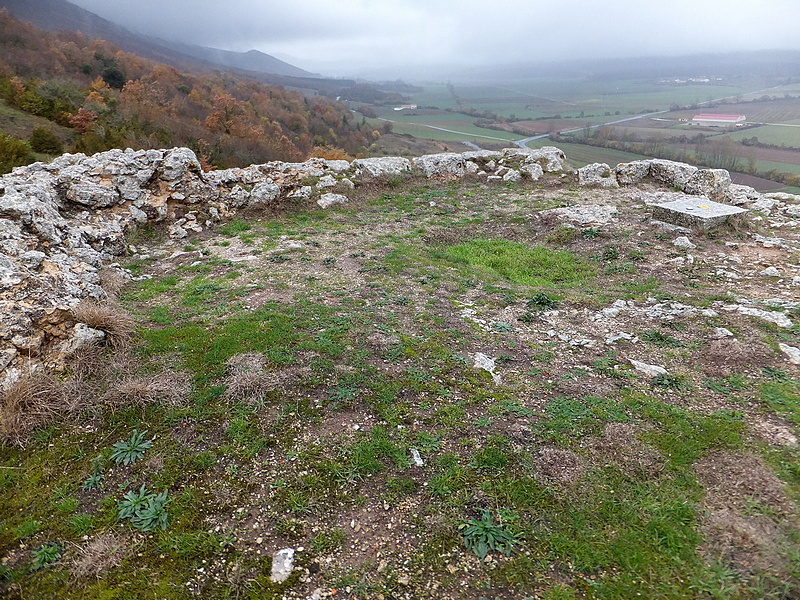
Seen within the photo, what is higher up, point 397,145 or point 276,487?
point 397,145

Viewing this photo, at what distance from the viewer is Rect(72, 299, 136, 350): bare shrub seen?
6.75 metres

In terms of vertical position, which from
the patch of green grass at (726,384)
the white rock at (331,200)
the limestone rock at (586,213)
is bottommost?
the patch of green grass at (726,384)

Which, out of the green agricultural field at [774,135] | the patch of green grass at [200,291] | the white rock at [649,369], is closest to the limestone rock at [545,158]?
the white rock at [649,369]

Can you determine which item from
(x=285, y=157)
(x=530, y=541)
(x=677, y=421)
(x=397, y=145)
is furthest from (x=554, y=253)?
(x=397, y=145)

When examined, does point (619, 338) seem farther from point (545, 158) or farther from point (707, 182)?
point (545, 158)

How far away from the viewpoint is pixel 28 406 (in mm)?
5281

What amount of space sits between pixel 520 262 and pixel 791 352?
6497mm

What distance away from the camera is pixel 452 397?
19.7 ft

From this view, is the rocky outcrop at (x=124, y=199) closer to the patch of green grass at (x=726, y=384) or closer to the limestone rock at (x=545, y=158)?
the limestone rock at (x=545, y=158)

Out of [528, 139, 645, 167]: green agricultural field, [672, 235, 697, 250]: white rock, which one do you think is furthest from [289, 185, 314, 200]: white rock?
[528, 139, 645, 167]: green agricultural field

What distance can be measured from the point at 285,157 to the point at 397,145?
25126 millimetres

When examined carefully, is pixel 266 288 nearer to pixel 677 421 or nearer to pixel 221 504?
pixel 221 504

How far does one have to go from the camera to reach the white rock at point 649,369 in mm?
6508

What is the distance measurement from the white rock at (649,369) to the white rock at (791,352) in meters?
2.04
